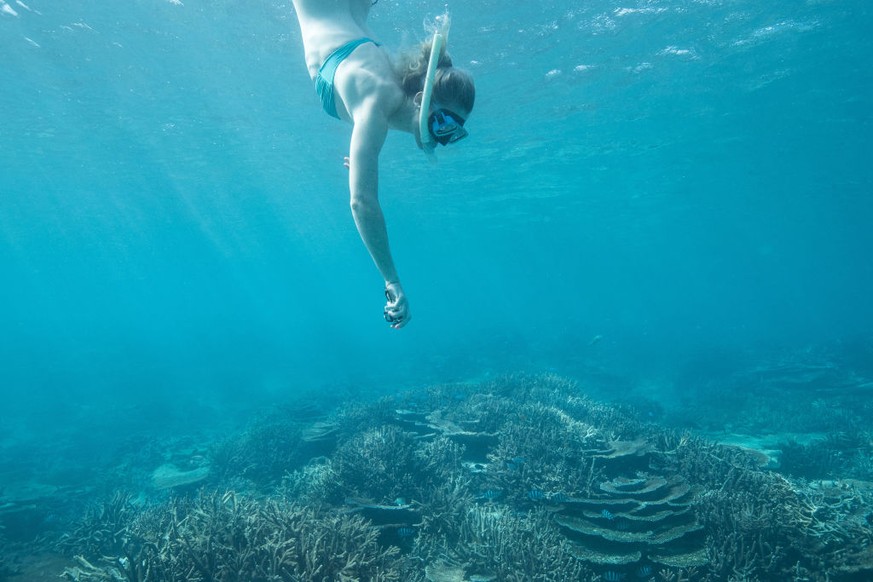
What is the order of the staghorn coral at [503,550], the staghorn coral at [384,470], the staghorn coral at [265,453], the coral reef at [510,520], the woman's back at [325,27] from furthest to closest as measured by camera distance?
the staghorn coral at [265,453] → the staghorn coral at [384,470] → the staghorn coral at [503,550] → the coral reef at [510,520] → the woman's back at [325,27]

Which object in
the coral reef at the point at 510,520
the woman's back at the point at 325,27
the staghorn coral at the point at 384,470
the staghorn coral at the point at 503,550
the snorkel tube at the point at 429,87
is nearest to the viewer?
the snorkel tube at the point at 429,87

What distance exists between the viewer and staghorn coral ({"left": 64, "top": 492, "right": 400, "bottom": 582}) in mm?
4355

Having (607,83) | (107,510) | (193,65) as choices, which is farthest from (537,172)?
(107,510)

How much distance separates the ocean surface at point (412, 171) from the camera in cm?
1340

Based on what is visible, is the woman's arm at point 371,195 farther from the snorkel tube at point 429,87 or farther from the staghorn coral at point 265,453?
the staghorn coral at point 265,453

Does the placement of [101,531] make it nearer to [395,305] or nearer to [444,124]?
[395,305]

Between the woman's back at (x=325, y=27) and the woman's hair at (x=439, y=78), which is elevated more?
the woman's back at (x=325, y=27)

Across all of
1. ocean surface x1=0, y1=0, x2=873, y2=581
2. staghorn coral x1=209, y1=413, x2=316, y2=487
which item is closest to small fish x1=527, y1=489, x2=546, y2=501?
ocean surface x1=0, y1=0, x2=873, y2=581

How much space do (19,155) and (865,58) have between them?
3931cm

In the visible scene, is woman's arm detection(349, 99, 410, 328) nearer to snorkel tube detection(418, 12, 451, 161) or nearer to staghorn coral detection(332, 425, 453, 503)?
snorkel tube detection(418, 12, 451, 161)

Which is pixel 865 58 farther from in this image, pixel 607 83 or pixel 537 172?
pixel 537 172

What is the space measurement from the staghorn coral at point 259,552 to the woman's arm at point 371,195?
10.5 ft

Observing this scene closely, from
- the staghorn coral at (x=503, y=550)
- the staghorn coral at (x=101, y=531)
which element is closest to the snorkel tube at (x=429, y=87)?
the staghorn coral at (x=503, y=550)

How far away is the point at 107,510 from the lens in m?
8.77
